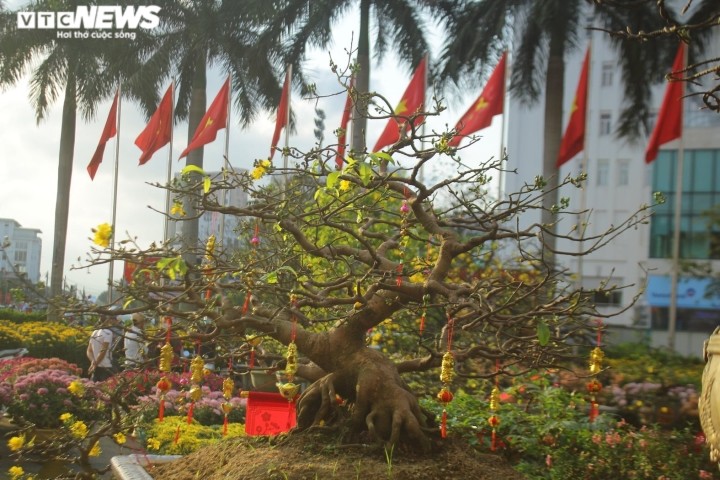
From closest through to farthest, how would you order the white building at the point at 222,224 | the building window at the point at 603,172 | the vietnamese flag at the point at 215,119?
the white building at the point at 222,224
the vietnamese flag at the point at 215,119
the building window at the point at 603,172

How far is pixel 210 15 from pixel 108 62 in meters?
3.29

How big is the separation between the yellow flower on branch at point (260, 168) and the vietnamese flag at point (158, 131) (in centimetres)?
1441

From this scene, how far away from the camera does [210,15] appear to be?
2188 centimetres

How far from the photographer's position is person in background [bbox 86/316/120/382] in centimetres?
458

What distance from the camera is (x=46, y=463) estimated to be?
7.46 m

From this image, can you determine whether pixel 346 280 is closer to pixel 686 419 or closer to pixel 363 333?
pixel 363 333

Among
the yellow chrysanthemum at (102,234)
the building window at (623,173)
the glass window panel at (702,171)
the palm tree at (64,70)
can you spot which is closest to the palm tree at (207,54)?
the palm tree at (64,70)

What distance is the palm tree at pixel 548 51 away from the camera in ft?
47.4

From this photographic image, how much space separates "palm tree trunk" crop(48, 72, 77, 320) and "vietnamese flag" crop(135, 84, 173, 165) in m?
4.27

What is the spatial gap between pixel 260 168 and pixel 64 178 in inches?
747

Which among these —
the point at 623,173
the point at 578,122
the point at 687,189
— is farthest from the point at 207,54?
the point at 623,173

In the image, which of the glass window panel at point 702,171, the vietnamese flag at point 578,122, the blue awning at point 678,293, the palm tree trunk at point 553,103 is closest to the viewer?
the vietnamese flag at point 578,122

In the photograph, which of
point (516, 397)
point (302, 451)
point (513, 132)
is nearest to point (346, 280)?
point (302, 451)

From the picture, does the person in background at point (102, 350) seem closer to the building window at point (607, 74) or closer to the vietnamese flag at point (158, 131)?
the vietnamese flag at point (158, 131)
